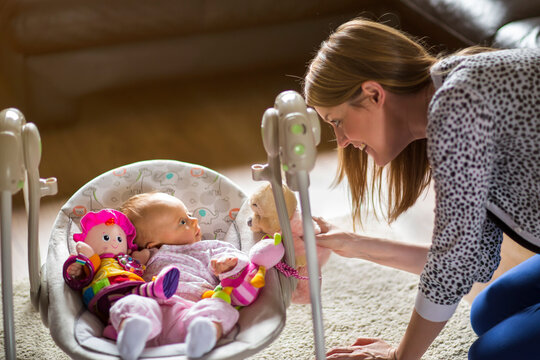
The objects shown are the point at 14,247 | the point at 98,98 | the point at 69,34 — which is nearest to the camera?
the point at 14,247

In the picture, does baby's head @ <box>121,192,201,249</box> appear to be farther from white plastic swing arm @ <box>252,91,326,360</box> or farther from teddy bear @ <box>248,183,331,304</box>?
white plastic swing arm @ <box>252,91,326,360</box>

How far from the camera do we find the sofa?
8.63 feet

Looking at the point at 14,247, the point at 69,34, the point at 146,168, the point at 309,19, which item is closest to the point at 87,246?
the point at 146,168

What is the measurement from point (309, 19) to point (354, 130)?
6.07 ft

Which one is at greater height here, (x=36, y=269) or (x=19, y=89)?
(x=36, y=269)

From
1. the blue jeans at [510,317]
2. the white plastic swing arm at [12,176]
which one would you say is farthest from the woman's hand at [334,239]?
the white plastic swing arm at [12,176]

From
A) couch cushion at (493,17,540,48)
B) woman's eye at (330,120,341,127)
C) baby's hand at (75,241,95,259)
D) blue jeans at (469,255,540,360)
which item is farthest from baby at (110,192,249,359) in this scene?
couch cushion at (493,17,540,48)

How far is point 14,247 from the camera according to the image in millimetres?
2203

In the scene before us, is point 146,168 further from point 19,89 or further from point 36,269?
point 19,89

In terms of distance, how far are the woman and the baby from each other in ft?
0.85

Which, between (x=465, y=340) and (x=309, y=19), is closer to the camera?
(x=465, y=340)

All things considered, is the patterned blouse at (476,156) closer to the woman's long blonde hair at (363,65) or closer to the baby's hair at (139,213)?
the woman's long blonde hair at (363,65)

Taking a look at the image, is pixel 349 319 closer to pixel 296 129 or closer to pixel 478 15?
pixel 296 129

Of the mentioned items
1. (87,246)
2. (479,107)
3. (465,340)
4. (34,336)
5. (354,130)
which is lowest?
(34,336)
